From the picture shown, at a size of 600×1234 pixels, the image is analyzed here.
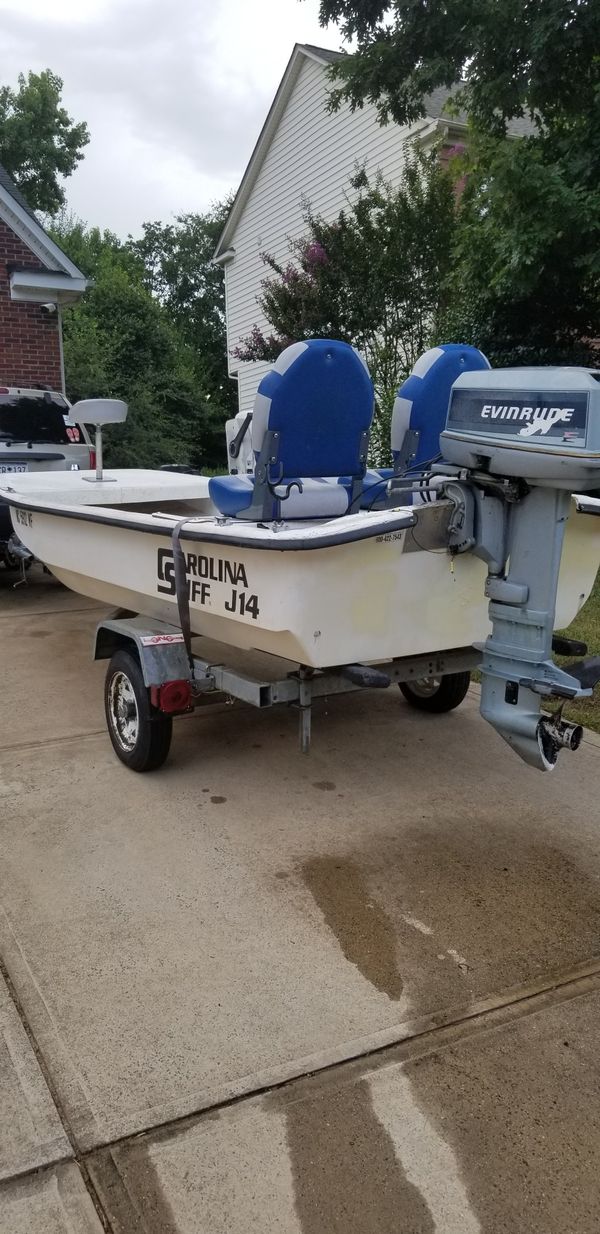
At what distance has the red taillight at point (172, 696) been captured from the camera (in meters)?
3.84

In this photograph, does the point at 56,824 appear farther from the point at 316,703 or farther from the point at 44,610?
the point at 44,610

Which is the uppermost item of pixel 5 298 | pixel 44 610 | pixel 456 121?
pixel 456 121

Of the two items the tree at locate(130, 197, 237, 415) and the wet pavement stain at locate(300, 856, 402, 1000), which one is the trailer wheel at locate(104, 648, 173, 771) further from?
the tree at locate(130, 197, 237, 415)

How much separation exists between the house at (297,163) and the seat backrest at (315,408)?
1092 cm

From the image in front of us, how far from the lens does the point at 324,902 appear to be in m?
3.13

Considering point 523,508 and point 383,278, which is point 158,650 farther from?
point 383,278

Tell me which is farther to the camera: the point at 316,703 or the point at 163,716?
the point at 316,703

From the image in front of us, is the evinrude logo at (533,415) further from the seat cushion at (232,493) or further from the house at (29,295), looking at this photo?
the house at (29,295)

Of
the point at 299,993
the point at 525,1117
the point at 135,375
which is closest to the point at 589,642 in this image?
the point at 299,993

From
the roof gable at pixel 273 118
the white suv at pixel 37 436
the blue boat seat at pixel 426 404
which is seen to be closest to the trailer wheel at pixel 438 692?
the blue boat seat at pixel 426 404

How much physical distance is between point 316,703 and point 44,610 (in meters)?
3.51

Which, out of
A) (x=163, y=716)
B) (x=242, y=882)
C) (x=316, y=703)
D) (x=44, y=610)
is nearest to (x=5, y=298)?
Result: (x=44, y=610)

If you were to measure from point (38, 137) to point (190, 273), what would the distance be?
11.9 metres

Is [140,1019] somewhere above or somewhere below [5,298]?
below
